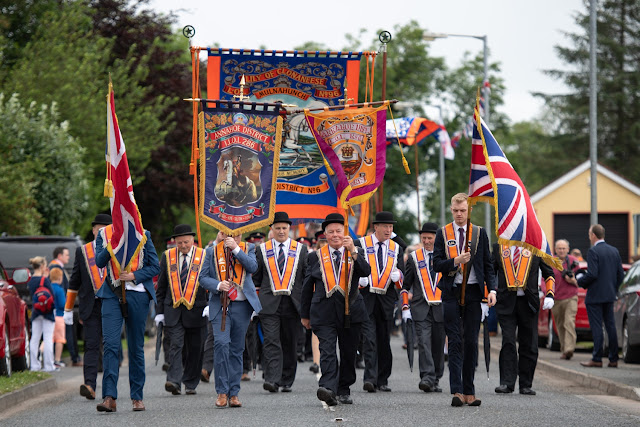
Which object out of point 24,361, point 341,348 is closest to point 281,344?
point 341,348

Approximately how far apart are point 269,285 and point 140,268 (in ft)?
8.97

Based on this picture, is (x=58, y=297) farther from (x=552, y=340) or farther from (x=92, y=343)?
(x=552, y=340)

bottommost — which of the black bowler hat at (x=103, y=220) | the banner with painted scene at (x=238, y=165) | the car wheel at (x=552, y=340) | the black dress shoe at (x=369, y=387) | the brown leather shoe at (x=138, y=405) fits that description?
the car wheel at (x=552, y=340)

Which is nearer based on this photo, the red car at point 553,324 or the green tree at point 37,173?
the red car at point 553,324

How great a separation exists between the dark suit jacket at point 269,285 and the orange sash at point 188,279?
729mm

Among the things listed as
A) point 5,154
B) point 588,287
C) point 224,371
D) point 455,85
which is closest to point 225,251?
point 224,371

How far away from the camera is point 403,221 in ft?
203

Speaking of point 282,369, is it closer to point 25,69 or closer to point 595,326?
point 595,326

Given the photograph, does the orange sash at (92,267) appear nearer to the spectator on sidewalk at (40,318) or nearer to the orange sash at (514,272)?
the orange sash at (514,272)

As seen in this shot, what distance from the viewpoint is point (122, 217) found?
1248 cm

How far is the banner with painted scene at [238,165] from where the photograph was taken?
13.2 metres

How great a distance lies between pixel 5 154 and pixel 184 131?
14.9m

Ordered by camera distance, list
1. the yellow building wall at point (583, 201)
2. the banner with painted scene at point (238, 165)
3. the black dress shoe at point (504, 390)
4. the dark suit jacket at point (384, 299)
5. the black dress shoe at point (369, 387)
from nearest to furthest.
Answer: the banner with painted scene at point (238, 165) < the black dress shoe at point (504, 390) < the black dress shoe at point (369, 387) < the dark suit jacket at point (384, 299) < the yellow building wall at point (583, 201)

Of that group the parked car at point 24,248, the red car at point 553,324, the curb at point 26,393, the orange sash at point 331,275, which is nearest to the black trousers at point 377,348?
the orange sash at point 331,275
